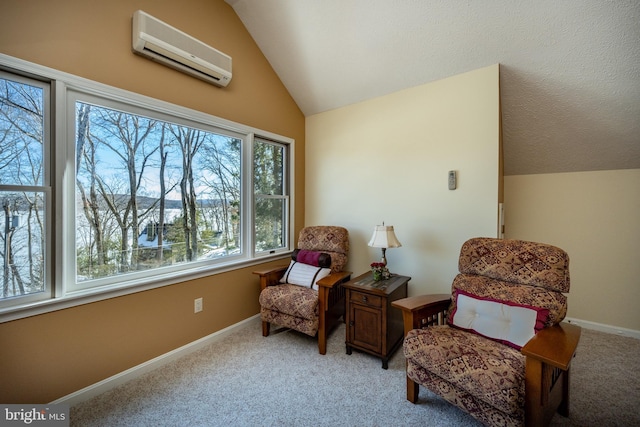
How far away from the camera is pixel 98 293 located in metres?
1.80

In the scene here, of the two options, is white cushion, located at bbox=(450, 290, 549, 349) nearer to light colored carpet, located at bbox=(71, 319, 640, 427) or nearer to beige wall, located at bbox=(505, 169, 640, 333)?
light colored carpet, located at bbox=(71, 319, 640, 427)

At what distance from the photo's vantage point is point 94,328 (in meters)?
1.80

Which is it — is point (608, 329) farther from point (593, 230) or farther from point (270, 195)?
point (270, 195)

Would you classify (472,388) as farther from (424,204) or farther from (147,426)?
(147,426)

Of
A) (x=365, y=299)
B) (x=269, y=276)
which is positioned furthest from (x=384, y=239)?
(x=269, y=276)

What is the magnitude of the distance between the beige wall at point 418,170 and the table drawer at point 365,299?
748mm

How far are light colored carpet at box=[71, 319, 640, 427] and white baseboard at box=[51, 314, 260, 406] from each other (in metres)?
0.04

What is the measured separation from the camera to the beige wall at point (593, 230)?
8.50 ft

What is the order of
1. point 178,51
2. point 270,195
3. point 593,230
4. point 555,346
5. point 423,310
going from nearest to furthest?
point 555,346 < point 423,310 < point 178,51 < point 593,230 < point 270,195

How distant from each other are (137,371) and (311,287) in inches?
59.8

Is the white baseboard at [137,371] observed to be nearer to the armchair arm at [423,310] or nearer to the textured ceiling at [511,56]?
the armchair arm at [423,310]

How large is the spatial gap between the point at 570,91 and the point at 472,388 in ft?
8.11

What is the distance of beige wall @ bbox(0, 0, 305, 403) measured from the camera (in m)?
1.54

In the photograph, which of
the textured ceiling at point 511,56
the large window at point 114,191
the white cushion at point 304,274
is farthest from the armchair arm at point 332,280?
the textured ceiling at point 511,56
